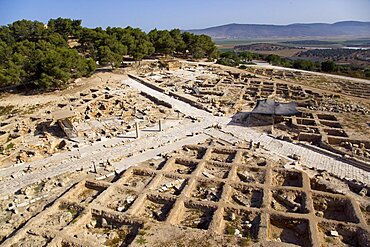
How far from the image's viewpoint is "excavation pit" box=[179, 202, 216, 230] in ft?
34.3

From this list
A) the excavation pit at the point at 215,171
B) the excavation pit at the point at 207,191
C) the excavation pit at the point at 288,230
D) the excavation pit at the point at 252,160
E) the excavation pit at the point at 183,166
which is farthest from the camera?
the excavation pit at the point at 252,160

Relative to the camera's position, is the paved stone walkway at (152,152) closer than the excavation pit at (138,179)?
No

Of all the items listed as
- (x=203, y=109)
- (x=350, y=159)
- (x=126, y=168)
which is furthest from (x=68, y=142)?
(x=350, y=159)

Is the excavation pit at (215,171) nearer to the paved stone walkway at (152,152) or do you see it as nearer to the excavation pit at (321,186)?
the paved stone walkway at (152,152)

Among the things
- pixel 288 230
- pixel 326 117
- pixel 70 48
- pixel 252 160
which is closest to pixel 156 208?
pixel 288 230

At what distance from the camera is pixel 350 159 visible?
14242 mm

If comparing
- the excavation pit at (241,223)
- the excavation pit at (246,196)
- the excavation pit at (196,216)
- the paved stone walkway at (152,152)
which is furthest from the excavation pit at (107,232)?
the excavation pit at (246,196)

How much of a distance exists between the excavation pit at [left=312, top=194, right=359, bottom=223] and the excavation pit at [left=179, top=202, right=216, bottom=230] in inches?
161

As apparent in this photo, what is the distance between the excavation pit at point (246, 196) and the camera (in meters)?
11.4

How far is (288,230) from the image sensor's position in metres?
10.2

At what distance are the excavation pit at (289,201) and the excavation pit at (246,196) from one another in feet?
1.90

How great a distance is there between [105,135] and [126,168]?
443cm

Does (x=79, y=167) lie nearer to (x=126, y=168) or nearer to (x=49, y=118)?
(x=126, y=168)

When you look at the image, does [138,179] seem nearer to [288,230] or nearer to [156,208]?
[156,208]
